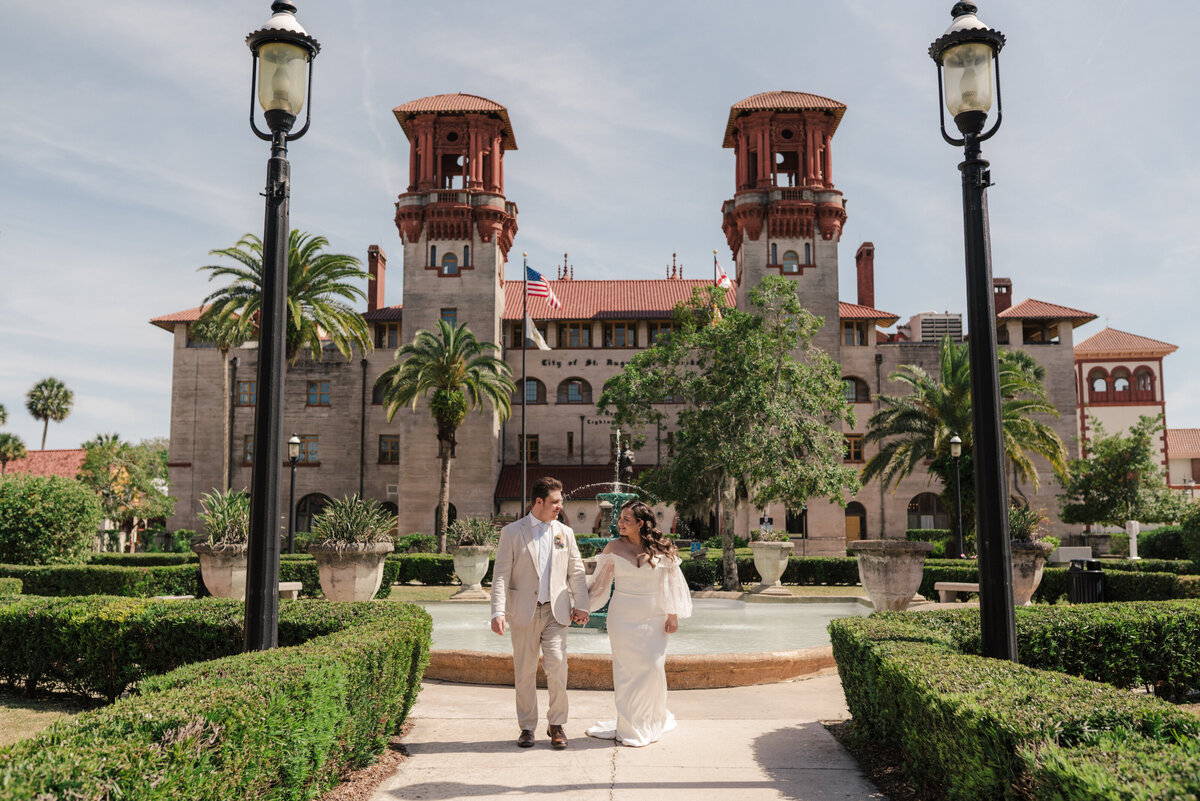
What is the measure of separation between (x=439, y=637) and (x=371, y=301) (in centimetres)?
4118

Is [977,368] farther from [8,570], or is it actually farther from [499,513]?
[499,513]

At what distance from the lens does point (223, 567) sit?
14750 millimetres

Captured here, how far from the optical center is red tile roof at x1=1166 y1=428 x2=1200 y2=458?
7125 centimetres

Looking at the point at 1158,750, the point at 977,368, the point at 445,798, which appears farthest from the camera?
the point at 977,368

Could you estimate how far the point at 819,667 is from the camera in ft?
35.6

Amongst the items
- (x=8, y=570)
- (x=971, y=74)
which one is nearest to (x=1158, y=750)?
(x=971, y=74)

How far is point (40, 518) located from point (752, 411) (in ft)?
61.6

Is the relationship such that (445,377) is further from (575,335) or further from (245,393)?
(245,393)

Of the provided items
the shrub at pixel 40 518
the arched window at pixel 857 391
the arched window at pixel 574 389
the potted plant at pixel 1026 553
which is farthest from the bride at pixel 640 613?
the arched window at pixel 857 391

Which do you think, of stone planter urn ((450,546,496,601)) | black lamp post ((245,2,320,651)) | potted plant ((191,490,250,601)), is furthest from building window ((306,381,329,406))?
black lamp post ((245,2,320,651))

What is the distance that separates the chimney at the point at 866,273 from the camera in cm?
5153

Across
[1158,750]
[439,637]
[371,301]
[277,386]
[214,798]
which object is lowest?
[439,637]

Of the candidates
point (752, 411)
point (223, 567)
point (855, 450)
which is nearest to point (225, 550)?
point (223, 567)

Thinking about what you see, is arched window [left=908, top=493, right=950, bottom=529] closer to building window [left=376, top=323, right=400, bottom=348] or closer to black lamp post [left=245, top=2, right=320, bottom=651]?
building window [left=376, top=323, right=400, bottom=348]
